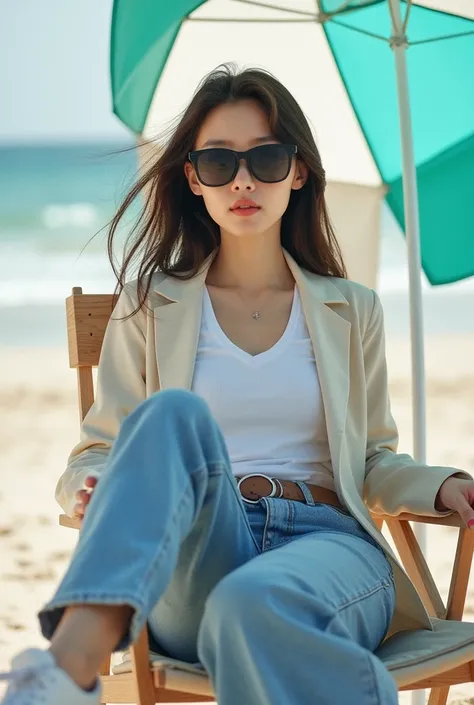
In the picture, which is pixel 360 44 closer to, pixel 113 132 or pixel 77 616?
pixel 77 616

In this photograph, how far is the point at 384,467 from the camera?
2.67 metres

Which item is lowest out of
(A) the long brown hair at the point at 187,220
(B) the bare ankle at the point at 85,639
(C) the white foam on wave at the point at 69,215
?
(B) the bare ankle at the point at 85,639

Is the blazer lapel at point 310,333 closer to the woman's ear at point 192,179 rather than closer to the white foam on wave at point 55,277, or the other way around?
the woman's ear at point 192,179

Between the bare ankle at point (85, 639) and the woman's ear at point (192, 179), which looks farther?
the woman's ear at point (192, 179)

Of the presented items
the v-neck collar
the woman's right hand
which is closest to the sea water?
the v-neck collar

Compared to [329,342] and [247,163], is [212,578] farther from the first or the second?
[247,163]

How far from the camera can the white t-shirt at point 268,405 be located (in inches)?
98.3

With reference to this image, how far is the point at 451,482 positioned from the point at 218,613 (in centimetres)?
86

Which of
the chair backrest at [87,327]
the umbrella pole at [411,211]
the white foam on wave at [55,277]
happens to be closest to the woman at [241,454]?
→ the chair backrest at [87,327]

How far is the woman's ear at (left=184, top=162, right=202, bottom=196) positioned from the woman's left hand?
0.97 metres

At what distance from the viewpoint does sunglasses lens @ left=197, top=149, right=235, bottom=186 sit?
8.39 feet

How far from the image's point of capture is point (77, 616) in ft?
5.48

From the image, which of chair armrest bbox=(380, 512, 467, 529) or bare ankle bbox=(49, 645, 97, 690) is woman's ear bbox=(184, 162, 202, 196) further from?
bare ankle bbox=(49, 645, 97, 690)

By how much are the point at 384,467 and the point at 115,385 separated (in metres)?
0.68
